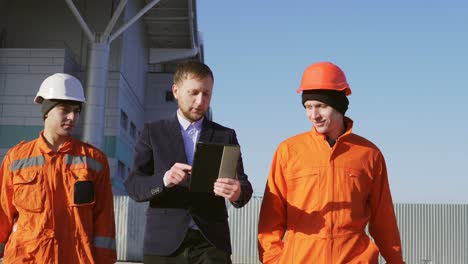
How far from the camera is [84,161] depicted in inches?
155

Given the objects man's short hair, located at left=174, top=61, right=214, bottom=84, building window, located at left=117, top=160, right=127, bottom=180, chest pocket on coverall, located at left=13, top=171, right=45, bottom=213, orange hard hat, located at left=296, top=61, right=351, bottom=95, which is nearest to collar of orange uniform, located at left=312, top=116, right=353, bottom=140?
orange hard hat, located at left=296, top=61, right=351, bottom=95

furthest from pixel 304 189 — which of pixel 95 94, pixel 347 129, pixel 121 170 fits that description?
pixel 121 170

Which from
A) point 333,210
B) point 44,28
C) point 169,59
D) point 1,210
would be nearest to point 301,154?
point 333,210

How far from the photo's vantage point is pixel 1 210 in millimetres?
3885

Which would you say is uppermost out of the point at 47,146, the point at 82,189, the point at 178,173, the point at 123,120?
the point at 123,120

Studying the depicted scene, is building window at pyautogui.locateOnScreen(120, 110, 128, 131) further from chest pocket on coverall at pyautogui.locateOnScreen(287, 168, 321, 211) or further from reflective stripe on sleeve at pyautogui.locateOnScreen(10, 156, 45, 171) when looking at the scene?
chest pocket on coverall at pyautogui.locateOnScreen(287, 168, 321, 211)

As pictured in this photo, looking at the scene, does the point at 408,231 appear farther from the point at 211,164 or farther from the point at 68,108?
the point at 211,164

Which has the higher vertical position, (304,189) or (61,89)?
(61,89)

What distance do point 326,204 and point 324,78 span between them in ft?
2.14

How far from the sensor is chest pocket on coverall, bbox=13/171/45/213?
378 cm

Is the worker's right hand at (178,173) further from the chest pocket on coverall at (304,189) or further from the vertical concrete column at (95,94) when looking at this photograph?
the vertical concrete column at (95,94)

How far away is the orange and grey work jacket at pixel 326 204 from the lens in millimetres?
3334

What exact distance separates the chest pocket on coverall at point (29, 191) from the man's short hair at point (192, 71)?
1029 millimetres

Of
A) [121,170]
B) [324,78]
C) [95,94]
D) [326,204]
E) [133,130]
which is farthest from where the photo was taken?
[133,130]
